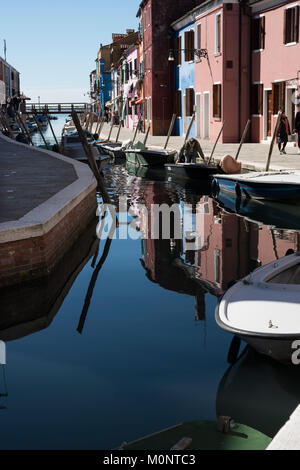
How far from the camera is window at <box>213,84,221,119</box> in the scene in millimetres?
25344

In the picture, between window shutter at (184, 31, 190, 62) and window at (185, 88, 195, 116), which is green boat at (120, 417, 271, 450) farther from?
window shutter at (184, 31, 190, 62)

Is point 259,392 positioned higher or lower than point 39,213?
lower

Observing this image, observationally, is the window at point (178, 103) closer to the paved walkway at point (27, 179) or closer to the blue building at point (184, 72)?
the blue building at point (184, 72)

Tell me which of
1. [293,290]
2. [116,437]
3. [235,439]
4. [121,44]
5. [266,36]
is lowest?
[116,437]

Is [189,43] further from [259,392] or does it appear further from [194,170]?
[259,392]

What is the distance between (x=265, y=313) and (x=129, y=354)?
134 cm

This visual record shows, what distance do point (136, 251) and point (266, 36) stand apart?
1520cm

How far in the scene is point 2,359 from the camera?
5734 millimetres

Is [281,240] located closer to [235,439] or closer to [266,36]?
[235,439]

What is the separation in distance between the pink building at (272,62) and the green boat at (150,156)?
3.89 meters

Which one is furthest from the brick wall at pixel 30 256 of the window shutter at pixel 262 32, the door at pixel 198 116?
the door at pixel 198 116

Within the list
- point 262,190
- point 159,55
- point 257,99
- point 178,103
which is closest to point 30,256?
point 262,190

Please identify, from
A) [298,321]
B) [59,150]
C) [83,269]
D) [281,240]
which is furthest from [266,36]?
[298,321]

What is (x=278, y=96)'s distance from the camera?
878 inches
